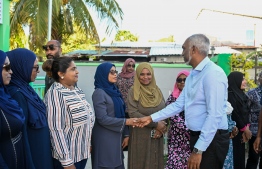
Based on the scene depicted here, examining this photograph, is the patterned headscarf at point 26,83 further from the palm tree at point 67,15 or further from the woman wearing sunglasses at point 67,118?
the palm tree at point 67,15

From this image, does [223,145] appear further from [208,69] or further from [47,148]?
[47,148]

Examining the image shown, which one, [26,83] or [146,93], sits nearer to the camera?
[26,83]

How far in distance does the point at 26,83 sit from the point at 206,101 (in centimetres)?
154

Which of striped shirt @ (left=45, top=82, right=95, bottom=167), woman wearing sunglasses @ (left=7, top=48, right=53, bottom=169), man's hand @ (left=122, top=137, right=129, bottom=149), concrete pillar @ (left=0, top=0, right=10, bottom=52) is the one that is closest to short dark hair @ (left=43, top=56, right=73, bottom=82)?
striped shirt @ (left=45, top=82, right=95, bottom=167)

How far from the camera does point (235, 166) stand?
5340mm

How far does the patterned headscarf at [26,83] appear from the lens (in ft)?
9.21

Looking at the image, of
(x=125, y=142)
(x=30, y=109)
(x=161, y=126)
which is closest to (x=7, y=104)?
(x=30, y=109)

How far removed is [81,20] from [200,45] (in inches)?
449

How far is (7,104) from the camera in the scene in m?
2.49

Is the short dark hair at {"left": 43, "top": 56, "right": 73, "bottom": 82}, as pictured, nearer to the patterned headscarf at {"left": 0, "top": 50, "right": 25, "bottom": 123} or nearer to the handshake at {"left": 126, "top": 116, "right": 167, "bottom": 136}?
the patterned headscarf at {"left": 0, "top": 50, "right": 25, "bottom": 123}

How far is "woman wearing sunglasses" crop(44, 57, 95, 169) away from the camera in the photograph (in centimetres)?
317

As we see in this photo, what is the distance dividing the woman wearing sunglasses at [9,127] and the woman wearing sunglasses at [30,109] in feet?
0.23

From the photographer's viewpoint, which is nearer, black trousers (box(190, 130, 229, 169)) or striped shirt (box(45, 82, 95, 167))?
black trousers (box(190, 130, 229, 169))

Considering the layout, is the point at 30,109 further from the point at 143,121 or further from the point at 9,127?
the point at 143,121
